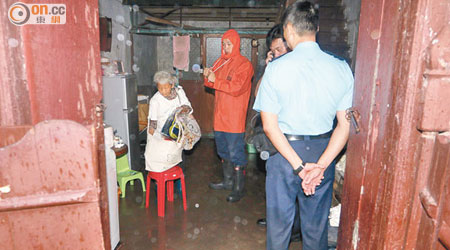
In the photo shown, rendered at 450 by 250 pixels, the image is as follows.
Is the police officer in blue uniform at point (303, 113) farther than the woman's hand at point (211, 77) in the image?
No

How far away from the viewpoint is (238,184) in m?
4.02

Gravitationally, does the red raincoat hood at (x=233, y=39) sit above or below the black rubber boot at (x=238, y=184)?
above

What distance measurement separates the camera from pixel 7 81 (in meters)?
1.08

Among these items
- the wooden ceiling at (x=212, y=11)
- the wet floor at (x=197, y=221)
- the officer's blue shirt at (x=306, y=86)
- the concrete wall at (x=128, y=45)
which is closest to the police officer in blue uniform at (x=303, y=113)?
the officer's blue shirt at (x=306, y=86)

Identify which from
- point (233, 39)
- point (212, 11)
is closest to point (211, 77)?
point (233, 39)

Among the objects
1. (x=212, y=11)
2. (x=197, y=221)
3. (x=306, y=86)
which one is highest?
(x=212, y=11)

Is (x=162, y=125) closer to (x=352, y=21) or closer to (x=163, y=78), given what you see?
(x=163, y=78)

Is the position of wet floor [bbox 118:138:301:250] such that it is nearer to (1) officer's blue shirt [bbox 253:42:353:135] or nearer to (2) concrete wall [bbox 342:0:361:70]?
(1) officer's blue shirt [bbox 253:42:353:135]

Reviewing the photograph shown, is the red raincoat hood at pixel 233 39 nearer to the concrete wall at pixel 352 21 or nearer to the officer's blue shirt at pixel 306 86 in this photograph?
the concrete wall at pixel 352 21

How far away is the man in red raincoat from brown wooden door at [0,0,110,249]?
2521 millimetres

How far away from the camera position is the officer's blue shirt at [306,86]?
6.00ft

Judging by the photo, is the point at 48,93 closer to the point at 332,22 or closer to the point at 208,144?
the point at 332,22

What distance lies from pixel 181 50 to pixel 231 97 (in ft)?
11.7

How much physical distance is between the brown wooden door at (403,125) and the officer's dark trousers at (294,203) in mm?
758
